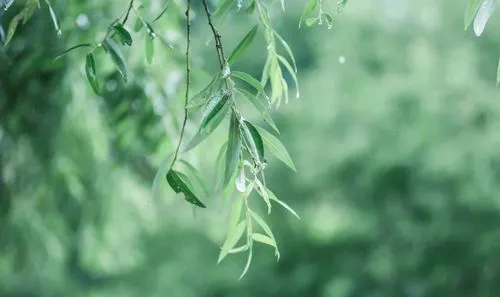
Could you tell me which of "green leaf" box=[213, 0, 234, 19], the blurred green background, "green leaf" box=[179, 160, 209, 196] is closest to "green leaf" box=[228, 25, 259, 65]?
"green leaf" box=[213, 0, 234, 19]

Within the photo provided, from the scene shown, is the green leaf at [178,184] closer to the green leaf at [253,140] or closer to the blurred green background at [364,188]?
the green leaf at [253,140]

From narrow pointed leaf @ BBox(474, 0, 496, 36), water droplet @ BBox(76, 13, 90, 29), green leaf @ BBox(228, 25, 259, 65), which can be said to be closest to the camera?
narrow pointed leaf @ BBox(474, 0, 496, 36)

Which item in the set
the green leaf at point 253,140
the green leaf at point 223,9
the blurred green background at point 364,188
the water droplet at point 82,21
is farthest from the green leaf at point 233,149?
the blurred green background at point 364,188

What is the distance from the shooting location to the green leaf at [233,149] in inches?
37.3

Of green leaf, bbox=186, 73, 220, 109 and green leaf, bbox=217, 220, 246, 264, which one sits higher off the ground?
green leaf, bbox=186, 73, 220, 109

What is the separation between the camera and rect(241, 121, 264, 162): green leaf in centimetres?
98

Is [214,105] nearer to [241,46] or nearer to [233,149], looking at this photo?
[233,149]

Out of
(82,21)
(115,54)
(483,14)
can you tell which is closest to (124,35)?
(115,54)

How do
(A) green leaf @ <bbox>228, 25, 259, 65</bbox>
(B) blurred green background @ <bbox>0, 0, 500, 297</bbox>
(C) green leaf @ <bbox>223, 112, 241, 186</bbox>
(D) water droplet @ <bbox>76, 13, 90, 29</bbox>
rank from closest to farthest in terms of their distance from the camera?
1. (C) green leaf @ <bbox>223, 112, 241, 186</bbox>
2. (A) green leaf @ <bbox>228, 25, 259, 65</bbox>
3. (D) water droplet @ <bbox>76, 13, 90, 29</bbox>
4. (B) blurred green background @ <bbox>0, 0, 500, 297</bbox>

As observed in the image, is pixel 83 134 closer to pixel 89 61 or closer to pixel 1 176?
pixel 1 176

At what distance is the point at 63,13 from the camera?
7.16 ft

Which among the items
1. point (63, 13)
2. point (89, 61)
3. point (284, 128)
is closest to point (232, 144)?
point (89, 61)

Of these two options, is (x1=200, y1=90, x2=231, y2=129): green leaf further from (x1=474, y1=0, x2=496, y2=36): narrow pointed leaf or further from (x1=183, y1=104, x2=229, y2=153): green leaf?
(x1=474, y1=0, x2=496, y2=36): narrow pointed leaf

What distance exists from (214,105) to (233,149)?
0.19 feet
